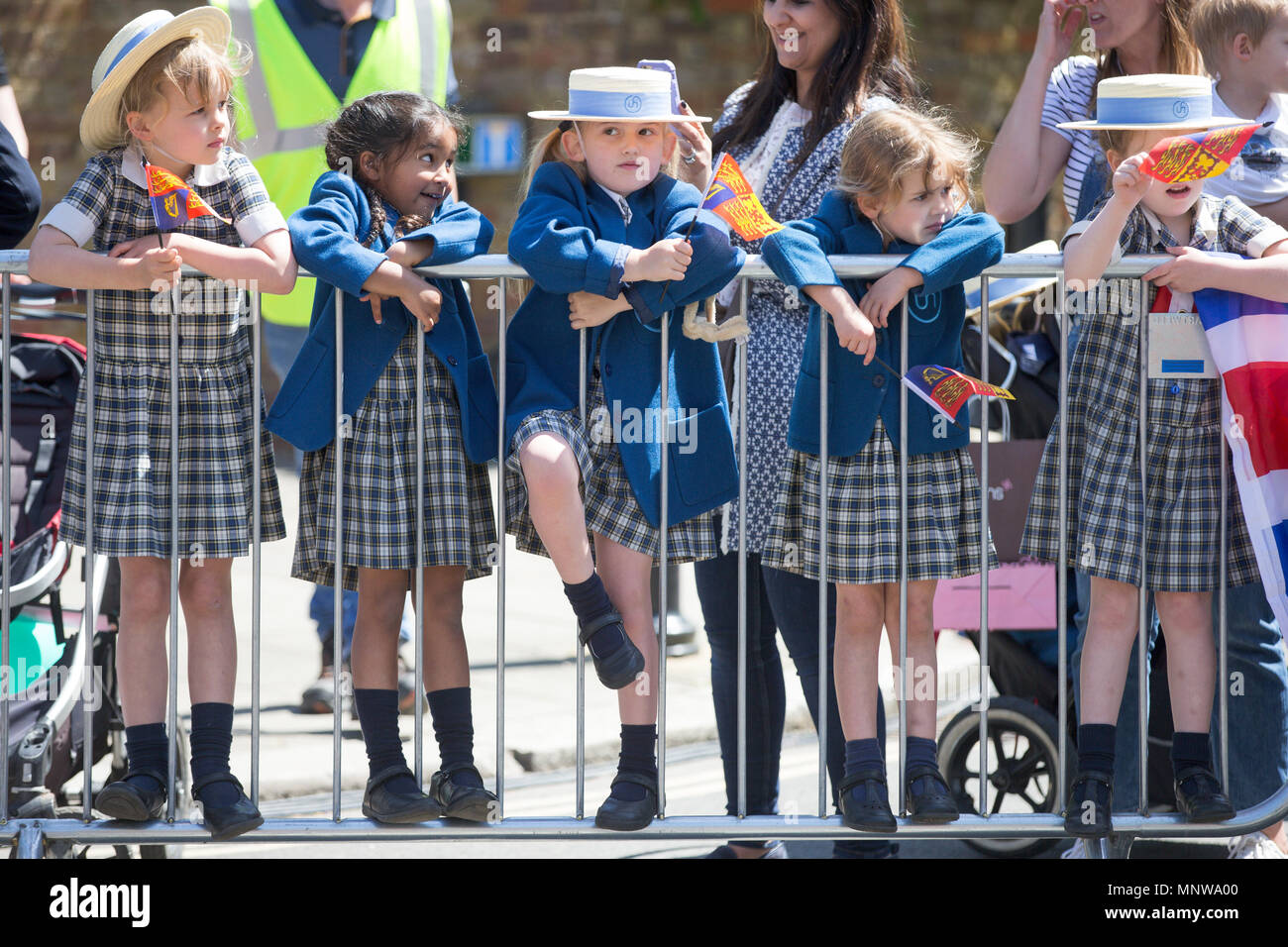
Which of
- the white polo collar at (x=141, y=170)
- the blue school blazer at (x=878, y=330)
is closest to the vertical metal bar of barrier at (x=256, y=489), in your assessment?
the white polo collar at (x=141, y=170)

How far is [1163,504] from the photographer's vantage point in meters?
3.79

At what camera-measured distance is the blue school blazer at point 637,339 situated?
141 inches

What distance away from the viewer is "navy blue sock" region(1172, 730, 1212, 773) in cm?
379

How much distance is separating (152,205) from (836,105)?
65.6 inches

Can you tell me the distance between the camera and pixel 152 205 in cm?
359

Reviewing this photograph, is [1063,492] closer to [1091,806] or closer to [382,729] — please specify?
[1091,806]

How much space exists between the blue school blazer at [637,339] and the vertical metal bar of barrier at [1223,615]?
113cm

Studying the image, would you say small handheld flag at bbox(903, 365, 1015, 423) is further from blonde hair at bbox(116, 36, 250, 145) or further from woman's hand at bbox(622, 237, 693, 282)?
blonde hair at bbox(116, 36, 250, 145)

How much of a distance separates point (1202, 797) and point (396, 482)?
6.55 feet

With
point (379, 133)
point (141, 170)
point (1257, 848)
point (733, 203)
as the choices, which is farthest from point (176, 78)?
point (1257, 848)

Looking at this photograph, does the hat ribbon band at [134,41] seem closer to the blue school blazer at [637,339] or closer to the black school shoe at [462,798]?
the blue school blazer at [637,339]

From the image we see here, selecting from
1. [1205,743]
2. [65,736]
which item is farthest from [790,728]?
[65,736]

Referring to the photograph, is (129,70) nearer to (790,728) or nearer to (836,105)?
(836,105)
